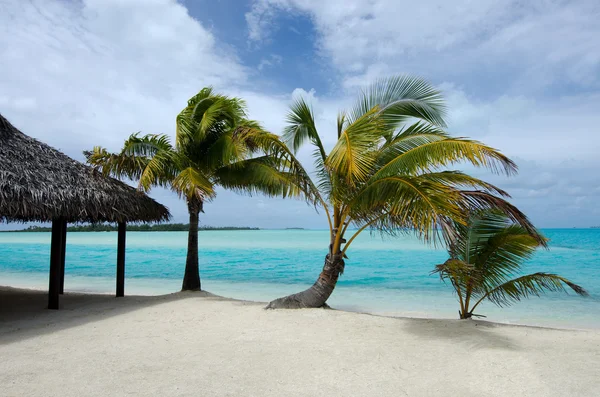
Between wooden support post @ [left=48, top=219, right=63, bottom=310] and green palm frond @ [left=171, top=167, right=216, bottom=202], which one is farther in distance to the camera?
green palm frond @ [left=171, top=167, right=216, bottom=202]

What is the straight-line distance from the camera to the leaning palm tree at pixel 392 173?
464 centimetres

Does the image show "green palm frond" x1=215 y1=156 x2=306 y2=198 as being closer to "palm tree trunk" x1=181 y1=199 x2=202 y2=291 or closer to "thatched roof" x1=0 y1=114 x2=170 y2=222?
"palm tree trunk" x1=181 y1=199 x2=202 y2=291

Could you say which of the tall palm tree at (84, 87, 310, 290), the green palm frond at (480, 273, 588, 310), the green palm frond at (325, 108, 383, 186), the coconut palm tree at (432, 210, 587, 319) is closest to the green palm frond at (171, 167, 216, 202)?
the tall palm tree at (84, 87, 310, 290)

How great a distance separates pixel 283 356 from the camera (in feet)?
13.9

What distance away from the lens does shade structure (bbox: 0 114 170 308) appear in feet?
19.0

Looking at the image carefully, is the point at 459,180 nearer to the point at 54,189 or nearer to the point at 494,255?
the point at 494,255

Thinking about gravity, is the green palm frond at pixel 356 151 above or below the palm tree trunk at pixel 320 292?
above

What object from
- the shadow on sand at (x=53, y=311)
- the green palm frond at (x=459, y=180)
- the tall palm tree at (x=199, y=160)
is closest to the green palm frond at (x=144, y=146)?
the tall palm tree at (x=199, y=160)

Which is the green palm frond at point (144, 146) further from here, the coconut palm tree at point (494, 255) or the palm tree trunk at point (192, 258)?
the coconut palm tree at point (494, 255)

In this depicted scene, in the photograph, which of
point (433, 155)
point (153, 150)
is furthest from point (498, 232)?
point (153, 150)

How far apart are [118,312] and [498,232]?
5764 millimetres

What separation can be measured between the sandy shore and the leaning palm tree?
4.00ft

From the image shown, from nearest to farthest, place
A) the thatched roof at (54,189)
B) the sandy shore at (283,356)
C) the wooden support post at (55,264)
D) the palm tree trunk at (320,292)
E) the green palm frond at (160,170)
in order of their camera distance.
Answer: the sandy shore at (283,356)
the thatched roof at (54,189)
the palm tree trunk at (320,292)
the wooden support post at (55,264)
the green palm frond at (160,170)

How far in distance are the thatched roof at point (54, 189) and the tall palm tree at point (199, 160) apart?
401mm
